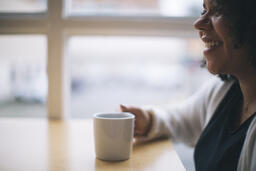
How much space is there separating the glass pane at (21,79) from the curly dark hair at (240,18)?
92 centimetres

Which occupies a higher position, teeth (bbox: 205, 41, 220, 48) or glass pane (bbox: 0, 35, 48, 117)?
teeth (bbox: 205, 41, 220, 48)

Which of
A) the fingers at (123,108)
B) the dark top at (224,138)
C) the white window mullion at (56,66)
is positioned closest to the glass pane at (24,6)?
the white window mullion at (56,66)

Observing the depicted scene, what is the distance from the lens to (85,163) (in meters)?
0.70

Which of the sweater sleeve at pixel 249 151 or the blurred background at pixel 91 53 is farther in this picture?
the blurred background at pixel 91 53

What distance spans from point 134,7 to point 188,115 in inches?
22.5

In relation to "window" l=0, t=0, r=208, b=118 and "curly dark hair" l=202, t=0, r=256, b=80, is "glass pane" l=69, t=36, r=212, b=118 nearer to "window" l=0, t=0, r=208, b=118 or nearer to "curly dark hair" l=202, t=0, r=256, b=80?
"window" l=0, t=0, r=208, b=118

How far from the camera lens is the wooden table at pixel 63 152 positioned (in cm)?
68

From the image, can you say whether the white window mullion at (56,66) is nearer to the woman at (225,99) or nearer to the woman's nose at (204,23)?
the woman at (225,99)

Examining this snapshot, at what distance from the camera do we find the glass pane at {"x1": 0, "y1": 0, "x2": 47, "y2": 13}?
1278 mm

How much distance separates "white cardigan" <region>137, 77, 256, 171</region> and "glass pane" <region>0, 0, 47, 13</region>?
710 millimetres

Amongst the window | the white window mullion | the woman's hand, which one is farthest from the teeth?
the white window mullion

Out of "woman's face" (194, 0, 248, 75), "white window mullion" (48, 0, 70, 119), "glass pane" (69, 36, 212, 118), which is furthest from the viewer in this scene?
"glass pane" (69, 36, 212, 118)

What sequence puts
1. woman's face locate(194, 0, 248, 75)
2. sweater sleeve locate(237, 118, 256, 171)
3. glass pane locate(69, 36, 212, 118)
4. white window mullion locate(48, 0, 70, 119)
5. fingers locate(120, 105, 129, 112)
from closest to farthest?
sweater sleeve locate(237, 118, 256, 171), woman's face locate(194, 0, 248, 75), fingers locate(120, 105, 129, 112), white window mullion locate(48, 0, 70, 119), glass pane locate(69, 36, 212, 118)

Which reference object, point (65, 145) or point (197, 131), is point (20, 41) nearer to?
point (65, 145)
